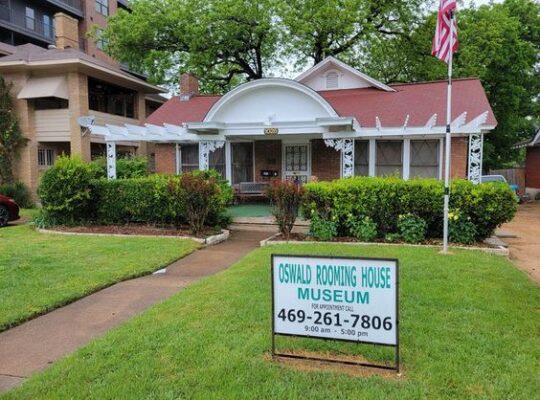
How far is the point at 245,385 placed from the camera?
365 cm

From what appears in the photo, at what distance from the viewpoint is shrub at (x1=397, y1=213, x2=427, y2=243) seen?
32.0 feet

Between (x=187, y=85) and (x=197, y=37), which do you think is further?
(x=197, y=37)

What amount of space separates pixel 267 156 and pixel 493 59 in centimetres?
1446

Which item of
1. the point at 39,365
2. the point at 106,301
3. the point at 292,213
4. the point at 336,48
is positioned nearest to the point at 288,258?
the point at 39,365

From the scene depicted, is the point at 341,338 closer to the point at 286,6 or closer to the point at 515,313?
the point at 515,313

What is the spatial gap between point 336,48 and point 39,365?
2384cm

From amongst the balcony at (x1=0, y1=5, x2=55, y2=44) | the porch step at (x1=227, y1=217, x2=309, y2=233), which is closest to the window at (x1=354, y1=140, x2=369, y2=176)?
the porch step at (x1=227, y1=217, x2=309, y2=233)

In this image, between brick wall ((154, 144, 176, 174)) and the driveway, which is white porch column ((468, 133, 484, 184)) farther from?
brick wall ((154, 144, 176, 174))

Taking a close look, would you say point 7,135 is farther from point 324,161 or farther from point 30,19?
point 30,19

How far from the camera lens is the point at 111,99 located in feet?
87.2

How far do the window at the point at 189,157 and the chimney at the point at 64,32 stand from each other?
10.4 metres

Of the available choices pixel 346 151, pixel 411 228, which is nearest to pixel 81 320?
pixel 411 228

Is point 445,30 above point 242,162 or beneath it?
above

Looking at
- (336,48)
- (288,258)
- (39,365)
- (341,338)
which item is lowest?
(39,365)
